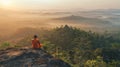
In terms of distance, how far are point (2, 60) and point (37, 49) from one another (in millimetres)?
4775

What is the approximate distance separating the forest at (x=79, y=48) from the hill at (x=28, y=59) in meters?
17.2

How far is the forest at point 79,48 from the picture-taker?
237ft

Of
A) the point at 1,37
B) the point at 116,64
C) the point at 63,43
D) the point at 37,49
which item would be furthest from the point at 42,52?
the point at 1,37

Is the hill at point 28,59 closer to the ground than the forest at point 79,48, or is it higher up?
higher up

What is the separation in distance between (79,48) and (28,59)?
65.6m

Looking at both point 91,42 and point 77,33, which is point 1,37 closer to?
point 77,33

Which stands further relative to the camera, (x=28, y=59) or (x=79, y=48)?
(x=79, y=48)

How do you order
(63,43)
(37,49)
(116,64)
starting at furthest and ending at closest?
(63,43)
(116,64)
(37,49)

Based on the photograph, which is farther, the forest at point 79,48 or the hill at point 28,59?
the forest at point 79,48

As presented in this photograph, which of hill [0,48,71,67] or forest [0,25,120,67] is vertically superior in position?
hill [0,48,71,67]

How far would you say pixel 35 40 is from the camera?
36.8 meters

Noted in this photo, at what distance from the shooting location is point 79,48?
99812 millimetres

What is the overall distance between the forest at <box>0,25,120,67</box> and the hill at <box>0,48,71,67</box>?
17238mm

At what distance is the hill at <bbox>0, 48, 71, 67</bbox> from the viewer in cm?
3384
